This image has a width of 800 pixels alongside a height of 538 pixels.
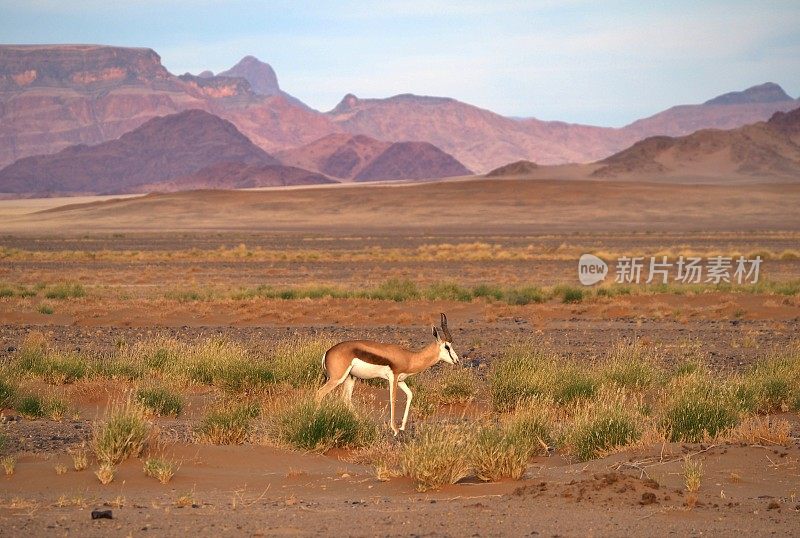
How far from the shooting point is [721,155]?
552ft

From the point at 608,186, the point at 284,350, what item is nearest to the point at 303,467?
the point at 284,350

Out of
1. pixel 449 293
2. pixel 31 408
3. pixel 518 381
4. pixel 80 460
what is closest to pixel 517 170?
pixel 449 293

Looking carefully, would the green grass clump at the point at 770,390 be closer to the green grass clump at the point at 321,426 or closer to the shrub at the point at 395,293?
the green grass clump at the point at 321,426

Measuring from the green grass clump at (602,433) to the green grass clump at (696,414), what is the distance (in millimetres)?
614

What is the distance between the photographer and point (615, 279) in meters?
36.6

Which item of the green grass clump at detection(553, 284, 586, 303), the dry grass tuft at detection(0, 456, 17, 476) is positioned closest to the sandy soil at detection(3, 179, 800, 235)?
the green grass clump at detection(553, 284, 586, 303)

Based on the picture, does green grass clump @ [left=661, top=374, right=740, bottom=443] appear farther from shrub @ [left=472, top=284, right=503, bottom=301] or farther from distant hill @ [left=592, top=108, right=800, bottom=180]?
distant hill @ [left=592, top=108, right=800, bottom=180]

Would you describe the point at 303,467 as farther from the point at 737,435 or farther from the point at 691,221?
the point at 691,221

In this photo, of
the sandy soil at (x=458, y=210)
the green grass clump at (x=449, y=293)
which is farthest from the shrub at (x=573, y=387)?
the sandy soil at (x=458, y=210)

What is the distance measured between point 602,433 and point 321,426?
2646 mm

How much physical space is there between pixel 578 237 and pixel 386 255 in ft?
76.1

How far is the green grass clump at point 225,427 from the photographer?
418 inches

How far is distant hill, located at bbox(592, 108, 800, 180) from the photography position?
523 feet

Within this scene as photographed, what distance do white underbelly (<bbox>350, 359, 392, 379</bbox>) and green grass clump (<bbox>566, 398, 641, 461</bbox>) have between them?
199cm
